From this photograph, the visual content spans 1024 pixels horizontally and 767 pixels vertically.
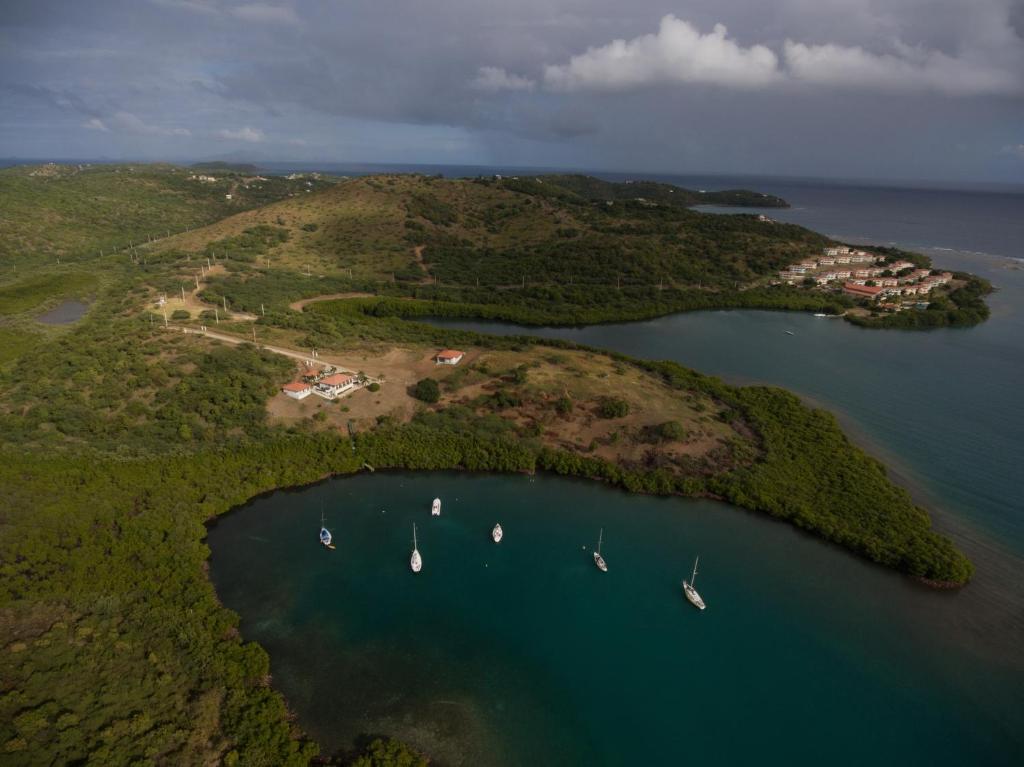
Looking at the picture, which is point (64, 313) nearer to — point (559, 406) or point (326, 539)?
point (326, 539)

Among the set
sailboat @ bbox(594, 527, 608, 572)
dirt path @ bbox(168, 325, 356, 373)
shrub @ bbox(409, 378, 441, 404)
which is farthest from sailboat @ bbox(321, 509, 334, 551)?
dirt path @ bbox(168, 325, 356, 373)

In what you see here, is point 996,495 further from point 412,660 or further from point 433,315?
point 433,315

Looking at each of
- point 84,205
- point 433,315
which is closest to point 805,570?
point 433,315

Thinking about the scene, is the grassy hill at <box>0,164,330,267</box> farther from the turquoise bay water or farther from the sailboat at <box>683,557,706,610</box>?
the sailboat at <box>683,557,706,610</box>

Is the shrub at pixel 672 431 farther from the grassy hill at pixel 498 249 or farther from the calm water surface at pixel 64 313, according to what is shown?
the calm water surface at pixel 64 313

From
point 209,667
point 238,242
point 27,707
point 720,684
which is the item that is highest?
point 238,242

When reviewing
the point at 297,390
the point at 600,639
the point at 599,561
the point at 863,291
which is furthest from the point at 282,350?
the point at 863,291

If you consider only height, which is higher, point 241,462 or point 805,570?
point 241,462
